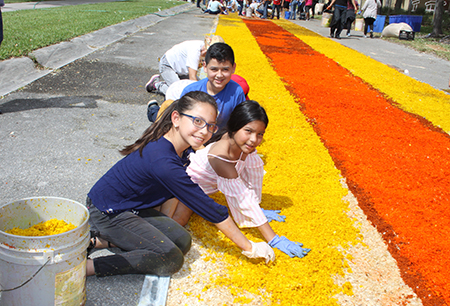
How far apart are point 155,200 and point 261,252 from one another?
84 centimetres

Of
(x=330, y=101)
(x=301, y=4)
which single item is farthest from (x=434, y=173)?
(x=301, y=4)

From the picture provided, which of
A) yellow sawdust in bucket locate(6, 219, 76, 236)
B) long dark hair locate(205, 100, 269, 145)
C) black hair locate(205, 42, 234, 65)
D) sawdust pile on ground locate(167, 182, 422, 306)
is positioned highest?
black hair locate(205, 42, 234, 65)

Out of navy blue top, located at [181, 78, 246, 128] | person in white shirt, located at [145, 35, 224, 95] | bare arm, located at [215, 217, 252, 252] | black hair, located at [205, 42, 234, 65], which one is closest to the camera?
bare arm, located at [215, 217, 252, 252]

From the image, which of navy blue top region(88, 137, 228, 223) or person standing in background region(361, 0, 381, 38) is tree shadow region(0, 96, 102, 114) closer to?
navy blue top region(88, 137, 228, 223)

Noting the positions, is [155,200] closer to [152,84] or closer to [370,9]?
[152,84]

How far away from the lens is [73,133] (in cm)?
489

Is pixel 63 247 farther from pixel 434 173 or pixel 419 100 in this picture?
pixel 419 100

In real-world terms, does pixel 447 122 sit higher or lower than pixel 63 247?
lower

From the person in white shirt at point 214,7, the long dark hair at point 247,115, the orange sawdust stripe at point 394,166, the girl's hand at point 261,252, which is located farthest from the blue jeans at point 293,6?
the girl's hand at point 261,252

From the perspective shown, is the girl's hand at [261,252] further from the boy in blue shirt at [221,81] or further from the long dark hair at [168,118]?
the boy in blue shirt at [221,81]

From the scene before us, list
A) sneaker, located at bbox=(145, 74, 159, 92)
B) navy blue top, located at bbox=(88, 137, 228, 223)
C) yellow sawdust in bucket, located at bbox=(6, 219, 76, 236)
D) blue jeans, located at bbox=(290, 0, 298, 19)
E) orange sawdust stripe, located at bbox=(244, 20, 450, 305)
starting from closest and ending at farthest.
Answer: yellow sawdust in bucket, located at bbox=(6, 219, 76, 236) < navy blue top, located at bbox=(88, 137, 228, 223) < orange sawdust stripe, located at bbox=(244, 20, 450, 305) < sneaker, located at bbox=(145, 74, 159, 92) < blue jeans, located at bbox=(290, 0, 298, 19)

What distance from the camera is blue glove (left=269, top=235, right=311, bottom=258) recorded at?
294 cm

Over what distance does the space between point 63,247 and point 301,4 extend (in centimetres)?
2987

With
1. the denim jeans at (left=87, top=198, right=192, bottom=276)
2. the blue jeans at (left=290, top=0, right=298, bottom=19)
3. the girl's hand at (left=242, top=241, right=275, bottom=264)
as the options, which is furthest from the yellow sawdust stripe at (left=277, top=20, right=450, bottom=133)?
the blue jeans at (left=290, top=0, right=298, bottom=19)
